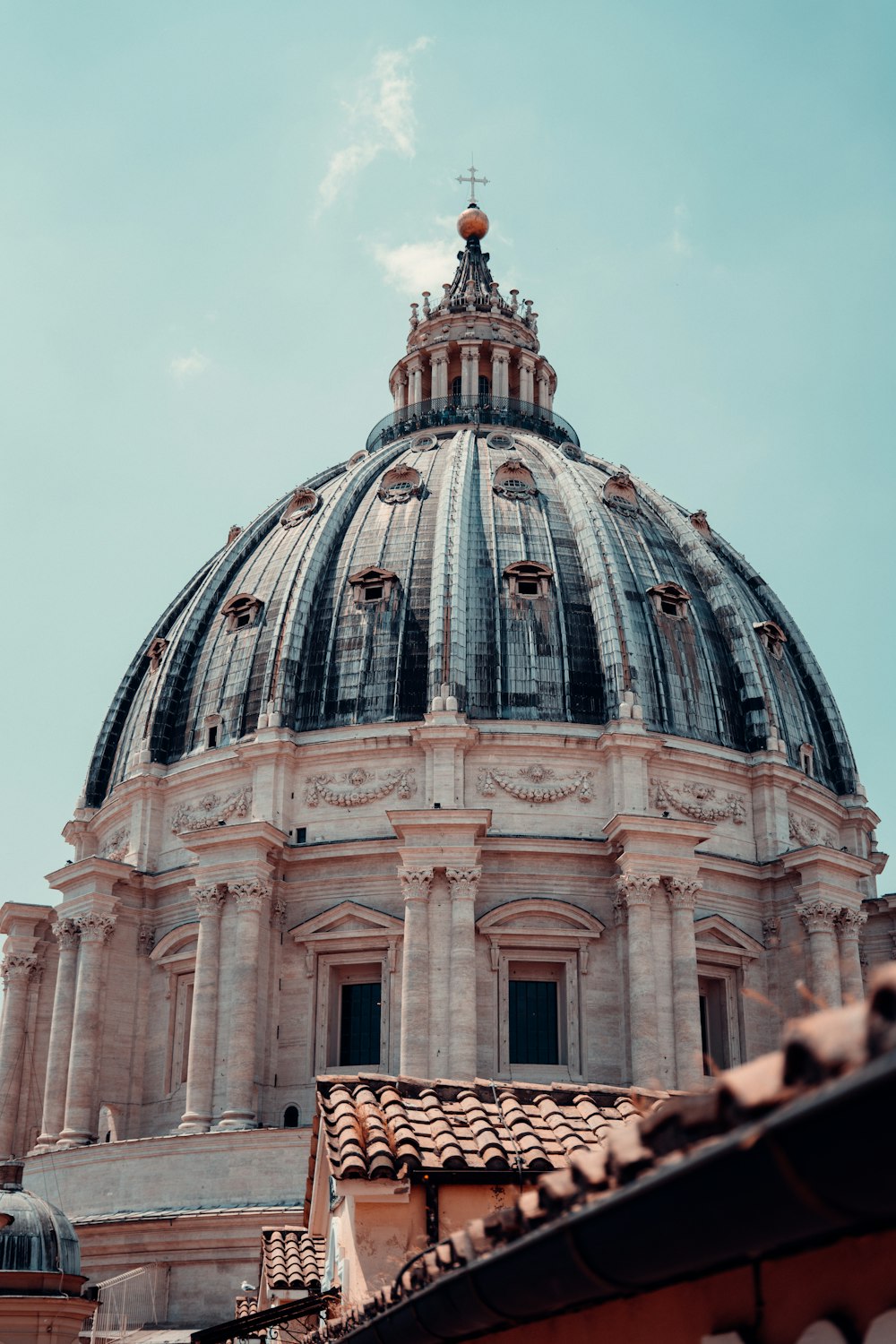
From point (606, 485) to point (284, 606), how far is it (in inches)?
463

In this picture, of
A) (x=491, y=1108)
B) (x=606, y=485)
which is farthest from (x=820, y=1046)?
(x=606, y=485)

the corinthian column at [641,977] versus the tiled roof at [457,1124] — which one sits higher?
the corinthian column at [641,977]

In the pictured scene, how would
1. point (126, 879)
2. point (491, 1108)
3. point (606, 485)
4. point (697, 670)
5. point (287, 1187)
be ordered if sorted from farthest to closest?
point (606, 485) < point (697, 670) < point (126, 879) < point (287, 1187) < point (491, 1108)

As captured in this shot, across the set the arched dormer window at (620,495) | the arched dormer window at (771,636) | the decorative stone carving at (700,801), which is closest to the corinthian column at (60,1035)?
the decorative stone carving at (700,801)

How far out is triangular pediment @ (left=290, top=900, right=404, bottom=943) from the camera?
40781mm

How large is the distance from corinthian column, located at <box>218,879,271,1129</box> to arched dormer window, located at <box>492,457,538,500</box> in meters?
16.2

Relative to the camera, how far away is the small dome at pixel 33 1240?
975 inches

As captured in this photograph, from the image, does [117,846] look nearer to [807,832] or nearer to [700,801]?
[700,801]

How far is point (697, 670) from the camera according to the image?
1865 inches

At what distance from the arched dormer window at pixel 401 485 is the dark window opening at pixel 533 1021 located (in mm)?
17094

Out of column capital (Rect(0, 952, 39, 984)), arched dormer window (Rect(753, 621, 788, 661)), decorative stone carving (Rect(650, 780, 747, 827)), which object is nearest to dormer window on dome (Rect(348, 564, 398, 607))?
decorative stone carving (Rect(650, 780, 747, 827))

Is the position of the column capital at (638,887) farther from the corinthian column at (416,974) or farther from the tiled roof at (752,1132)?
the tiled roof at (752,1132)

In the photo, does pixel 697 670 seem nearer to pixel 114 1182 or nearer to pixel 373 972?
pixel 373 972

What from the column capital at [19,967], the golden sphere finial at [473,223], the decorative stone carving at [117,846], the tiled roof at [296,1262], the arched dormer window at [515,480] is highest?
the golden sphere finial at [473,223]
